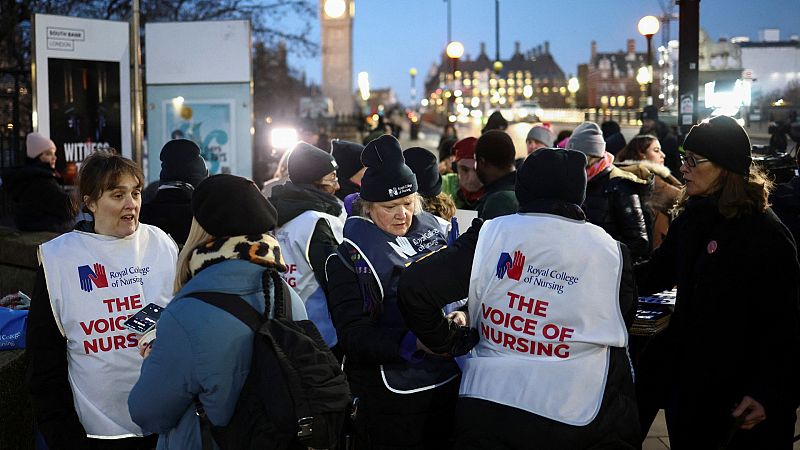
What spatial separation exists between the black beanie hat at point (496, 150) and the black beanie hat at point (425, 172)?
818 mm

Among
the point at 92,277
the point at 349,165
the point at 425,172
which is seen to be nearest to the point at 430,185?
the point at 425,172

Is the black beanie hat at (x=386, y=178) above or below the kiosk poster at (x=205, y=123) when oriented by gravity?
below

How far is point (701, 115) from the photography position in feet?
45.0

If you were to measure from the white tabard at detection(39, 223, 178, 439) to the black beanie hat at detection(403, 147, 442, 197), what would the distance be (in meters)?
1.76

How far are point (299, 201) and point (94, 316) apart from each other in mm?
1573

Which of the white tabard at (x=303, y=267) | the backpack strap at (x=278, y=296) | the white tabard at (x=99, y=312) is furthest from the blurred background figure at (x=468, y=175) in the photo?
the backpack strap at (x=278, y=296)

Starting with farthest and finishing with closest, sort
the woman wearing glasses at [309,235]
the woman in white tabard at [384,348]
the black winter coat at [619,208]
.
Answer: the black winter coat at [619,208] → the woman wearing glasses at [309,235] → the woman in white tabard at [384,348]

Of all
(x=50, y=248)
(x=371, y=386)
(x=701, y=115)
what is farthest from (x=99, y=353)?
(x=701, y=115)

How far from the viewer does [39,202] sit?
8.03 meters

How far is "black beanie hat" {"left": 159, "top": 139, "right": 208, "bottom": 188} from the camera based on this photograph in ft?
18.2

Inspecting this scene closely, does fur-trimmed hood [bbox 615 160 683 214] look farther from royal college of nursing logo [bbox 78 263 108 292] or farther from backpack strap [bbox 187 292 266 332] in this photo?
backpack strap [bbox 187 292 266 332]

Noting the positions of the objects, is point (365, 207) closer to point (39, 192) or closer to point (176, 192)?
point (176, 192)

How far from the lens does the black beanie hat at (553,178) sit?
3.15 metres

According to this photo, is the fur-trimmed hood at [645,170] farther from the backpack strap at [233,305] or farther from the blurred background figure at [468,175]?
the backpack strap at [233,305]
